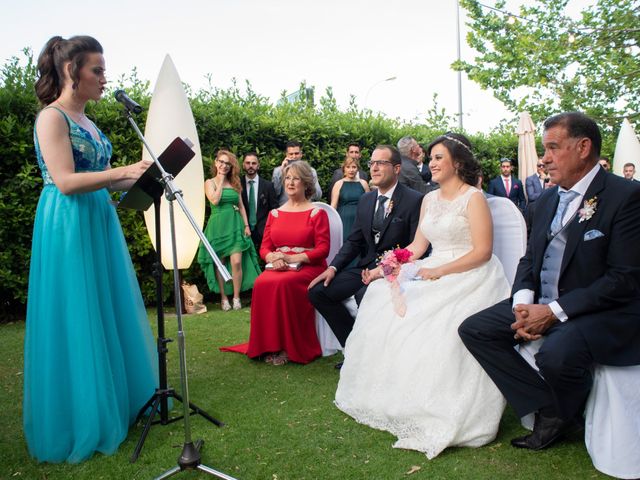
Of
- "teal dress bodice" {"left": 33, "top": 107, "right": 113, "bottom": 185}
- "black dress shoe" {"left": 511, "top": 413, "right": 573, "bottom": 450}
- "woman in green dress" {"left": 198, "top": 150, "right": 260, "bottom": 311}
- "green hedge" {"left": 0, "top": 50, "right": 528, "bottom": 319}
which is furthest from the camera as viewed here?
"woman in green dress" {"left": 198, "top": 150, "right": 260, "bottom": 311}

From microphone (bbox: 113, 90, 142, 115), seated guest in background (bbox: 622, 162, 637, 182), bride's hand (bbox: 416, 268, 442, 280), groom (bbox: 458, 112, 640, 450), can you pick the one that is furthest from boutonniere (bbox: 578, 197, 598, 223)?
seated guest in background (bbox: 622, 162, 637, 182)

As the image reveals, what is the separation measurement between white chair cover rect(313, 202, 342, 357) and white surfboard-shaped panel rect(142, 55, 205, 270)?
2563 mm

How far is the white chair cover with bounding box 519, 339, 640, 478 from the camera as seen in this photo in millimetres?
2908

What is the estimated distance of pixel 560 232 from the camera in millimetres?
3297

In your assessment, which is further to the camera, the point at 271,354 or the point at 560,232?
the point at 271,354

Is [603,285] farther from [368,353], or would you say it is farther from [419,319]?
[368,353]

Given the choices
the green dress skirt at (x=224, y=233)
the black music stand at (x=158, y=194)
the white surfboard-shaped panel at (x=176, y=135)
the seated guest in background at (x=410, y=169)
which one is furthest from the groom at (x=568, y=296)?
the green dress skirt at (x=224, y=233)

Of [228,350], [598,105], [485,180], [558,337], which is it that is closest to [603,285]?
[558,337]

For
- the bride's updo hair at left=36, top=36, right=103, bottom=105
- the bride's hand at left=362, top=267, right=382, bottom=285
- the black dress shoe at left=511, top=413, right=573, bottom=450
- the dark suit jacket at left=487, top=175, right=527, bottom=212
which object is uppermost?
the bride's updo hair at left=36, top=36, right=103, bottom=105

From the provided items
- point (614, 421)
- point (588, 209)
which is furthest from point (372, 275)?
point (614, 421)

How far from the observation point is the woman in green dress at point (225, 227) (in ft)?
26.3

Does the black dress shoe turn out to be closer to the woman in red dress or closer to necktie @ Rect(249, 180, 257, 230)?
the woman in red dress

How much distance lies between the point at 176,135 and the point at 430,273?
15.5 feet

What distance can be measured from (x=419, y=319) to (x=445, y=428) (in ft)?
2.34
